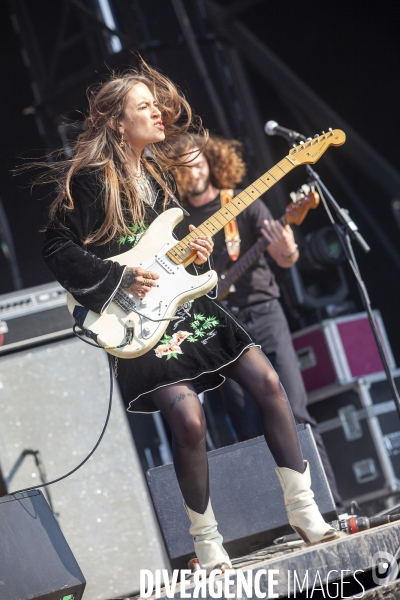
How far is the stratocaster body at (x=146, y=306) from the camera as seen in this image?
2508 mm

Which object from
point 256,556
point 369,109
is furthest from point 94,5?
point 256,556

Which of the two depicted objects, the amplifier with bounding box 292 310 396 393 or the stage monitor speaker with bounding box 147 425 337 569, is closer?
the stage monitor speaker with bounding box 147 425 337 569

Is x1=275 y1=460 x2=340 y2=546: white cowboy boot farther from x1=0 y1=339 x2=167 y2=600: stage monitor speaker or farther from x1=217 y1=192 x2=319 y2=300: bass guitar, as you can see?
x1=217 y1=192 x2=319 y2=300: bass guitar

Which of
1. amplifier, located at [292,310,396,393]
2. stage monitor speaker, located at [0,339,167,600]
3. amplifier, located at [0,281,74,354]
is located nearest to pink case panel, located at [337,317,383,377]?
amplifier, located at [292,310,396,393]

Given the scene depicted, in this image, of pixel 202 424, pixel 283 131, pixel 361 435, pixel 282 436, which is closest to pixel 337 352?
pixel 361 435

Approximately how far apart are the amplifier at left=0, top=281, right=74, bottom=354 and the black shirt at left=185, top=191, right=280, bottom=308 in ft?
2.79

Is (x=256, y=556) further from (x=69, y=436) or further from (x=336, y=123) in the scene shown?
(x=336, y=123)

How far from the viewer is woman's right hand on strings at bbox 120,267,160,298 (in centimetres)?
252

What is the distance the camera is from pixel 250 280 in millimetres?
4090

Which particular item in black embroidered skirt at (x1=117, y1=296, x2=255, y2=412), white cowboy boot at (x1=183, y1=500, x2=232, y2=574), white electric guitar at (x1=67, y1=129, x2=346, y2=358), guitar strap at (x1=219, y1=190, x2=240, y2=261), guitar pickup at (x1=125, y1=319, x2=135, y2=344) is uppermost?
guitar strap at (x1=219, y1=190, x2=240, y2=261)

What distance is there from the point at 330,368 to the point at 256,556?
8.71 ft

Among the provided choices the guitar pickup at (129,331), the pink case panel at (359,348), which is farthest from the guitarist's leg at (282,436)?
the pink case panel at (359,348)

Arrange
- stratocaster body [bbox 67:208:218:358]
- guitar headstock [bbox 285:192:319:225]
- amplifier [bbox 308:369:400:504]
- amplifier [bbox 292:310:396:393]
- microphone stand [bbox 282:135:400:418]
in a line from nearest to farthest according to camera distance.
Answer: stratocaster body [bbox 67:208:218:358], microphone stand [bbox 282:135:400:418], guitar headstock [bbox 285:192:319:225], amplifier [bbox 308:369:400:504], amplifier [bbox 292:310:396:393]

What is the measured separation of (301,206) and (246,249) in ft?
1.53
